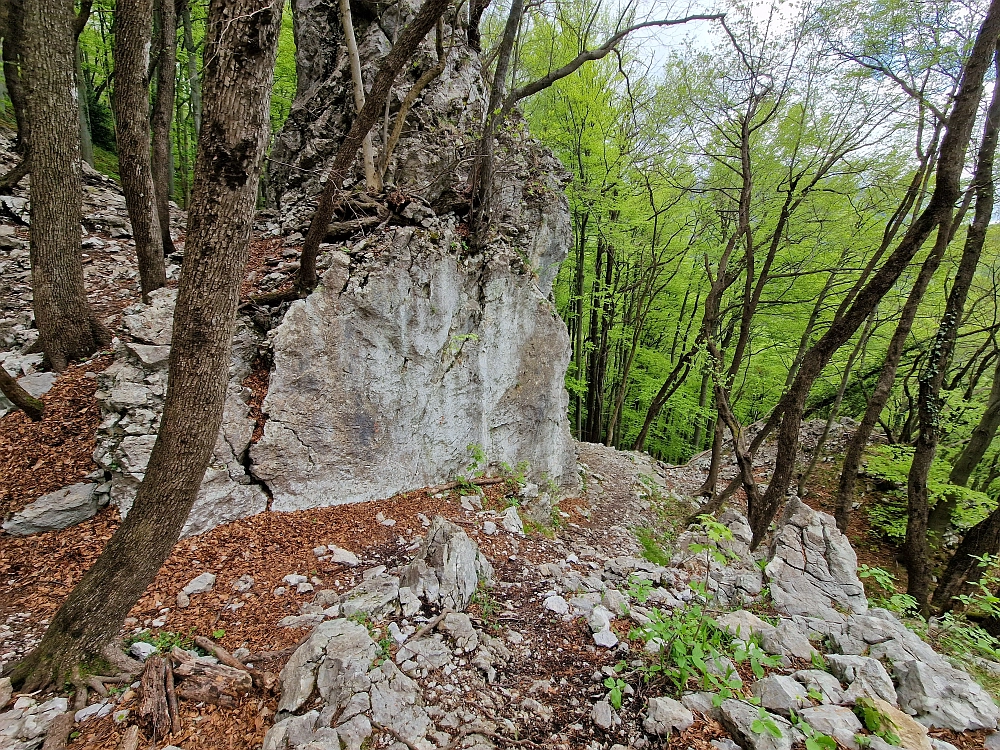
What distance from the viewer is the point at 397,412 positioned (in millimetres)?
5996

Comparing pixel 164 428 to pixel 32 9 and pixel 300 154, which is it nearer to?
pixel 32 9

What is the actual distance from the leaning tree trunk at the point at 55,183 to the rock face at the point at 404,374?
9.61ft

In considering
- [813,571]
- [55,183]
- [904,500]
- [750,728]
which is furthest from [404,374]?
[904,500]

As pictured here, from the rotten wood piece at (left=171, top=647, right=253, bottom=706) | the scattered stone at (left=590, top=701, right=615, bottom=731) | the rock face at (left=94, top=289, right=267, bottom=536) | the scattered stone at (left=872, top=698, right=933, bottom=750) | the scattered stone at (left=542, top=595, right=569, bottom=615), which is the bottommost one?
the scattered stone at (left=542, top=595, right=569, bottom=615)

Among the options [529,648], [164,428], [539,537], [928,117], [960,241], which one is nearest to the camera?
[164,428]

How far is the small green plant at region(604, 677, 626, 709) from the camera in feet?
9.29

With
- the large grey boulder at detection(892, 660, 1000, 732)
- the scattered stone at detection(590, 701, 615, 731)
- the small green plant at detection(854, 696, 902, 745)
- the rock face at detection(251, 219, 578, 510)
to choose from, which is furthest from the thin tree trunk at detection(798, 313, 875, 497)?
the scattered stone at detection(590, 701, 615, 731)

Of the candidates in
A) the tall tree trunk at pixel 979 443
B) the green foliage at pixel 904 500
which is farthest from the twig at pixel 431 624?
the tall tree trunk at pixel 979 443

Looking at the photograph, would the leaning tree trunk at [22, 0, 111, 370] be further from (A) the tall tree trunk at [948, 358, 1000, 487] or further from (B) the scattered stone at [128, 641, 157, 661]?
(A) the tall tree trunk at [948, 358, 1000, 487]

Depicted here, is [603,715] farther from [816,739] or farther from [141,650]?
[141,650]

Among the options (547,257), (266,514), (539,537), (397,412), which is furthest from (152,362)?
(547,257)

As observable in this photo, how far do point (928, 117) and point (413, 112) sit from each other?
9.25 meters

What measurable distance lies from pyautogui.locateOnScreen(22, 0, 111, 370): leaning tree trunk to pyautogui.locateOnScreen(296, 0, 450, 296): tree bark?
2.98 m

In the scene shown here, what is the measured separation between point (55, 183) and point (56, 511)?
405 cm
